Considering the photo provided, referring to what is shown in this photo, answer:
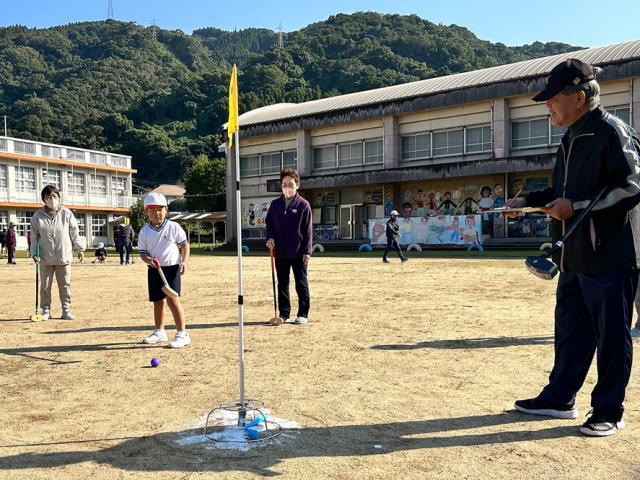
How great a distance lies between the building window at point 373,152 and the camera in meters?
40.4

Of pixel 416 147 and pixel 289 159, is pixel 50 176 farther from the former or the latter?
pixel 416 147

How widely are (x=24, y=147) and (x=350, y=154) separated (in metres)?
37.7

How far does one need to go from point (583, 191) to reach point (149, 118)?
4764 inches

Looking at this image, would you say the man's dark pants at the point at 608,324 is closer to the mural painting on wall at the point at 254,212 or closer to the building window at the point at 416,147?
the building window at the point at 416,147

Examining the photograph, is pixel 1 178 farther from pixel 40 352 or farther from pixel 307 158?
pixel 40 352

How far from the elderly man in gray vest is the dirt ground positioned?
644mm

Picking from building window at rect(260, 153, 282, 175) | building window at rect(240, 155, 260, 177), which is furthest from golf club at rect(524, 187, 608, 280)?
building window at rect(240, 155, 260, 177)

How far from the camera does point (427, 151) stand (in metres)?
38.2

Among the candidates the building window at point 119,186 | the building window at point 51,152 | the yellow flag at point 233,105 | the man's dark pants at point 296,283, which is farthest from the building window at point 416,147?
the building window at point 119,186

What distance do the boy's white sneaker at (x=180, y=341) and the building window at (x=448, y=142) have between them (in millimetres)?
32093

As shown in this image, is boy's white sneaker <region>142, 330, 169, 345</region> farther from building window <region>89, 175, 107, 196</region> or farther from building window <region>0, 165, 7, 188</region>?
building window <region>89, 175, 107, 196</region>

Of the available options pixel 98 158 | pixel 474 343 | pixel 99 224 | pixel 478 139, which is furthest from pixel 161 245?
pixel 98 158

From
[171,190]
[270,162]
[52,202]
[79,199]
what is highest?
[171,190]

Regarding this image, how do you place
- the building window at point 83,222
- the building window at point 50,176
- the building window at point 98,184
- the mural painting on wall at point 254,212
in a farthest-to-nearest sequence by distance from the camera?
the building window at point 98,184 → the building window at point 83,222 → the building window at point 50,176 → the mural painting on wall at point 254,212
